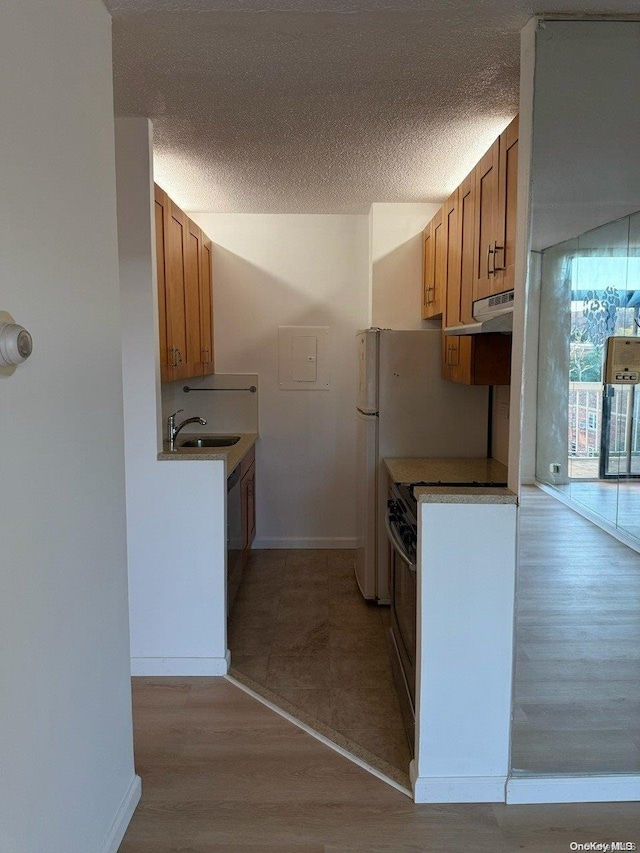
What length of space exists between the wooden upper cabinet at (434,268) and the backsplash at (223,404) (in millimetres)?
1462

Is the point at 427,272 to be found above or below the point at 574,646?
above

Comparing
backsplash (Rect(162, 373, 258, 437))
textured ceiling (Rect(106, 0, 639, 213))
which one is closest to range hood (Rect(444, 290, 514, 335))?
textured ceiling (Rect(106, 0, 639, 213))

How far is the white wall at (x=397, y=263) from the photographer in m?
4.29

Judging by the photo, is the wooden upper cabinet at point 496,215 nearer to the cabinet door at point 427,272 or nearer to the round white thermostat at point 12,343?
the cabinet door at point 427,272

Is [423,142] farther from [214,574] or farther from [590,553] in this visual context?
[214,574]

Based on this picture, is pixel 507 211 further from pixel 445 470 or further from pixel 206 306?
pixel 206 306

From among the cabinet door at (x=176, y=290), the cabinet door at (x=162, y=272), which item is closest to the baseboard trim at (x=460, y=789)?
the cabinet door at (x=162, y=272)

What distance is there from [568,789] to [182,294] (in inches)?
116

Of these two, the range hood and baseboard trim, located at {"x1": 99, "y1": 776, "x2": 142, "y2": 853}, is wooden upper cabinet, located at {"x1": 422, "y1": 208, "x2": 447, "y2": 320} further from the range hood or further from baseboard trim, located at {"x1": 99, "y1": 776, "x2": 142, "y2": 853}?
baseboard trim, located at {"x1": 99, "y1": 776, "x2": 142, "y2": 853}

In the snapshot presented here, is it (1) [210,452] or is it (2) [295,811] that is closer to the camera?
(2) [295,811]

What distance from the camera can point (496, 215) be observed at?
2.52 metres

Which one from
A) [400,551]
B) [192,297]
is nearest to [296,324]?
[192,297]

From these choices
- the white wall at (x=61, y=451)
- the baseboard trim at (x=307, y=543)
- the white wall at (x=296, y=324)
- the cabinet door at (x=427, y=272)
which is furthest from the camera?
the baseboard trim at (x=307, y=543)

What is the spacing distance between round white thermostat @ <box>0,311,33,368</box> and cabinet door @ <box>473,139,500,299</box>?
6.23ft
